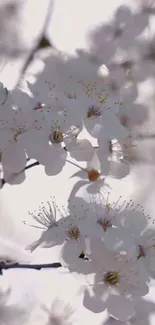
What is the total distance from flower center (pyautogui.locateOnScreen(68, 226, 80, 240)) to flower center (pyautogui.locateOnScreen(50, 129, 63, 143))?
13cm

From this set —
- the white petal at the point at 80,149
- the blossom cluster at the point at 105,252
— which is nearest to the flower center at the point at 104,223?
the blossom cluster at the point at 105,252

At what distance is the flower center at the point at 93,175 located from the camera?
2.78 feet

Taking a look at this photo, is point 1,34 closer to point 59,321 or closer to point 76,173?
point 76,173

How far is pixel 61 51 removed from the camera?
1.21m

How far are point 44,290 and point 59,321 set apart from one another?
0.19 feet

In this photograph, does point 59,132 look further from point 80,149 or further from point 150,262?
point 150,262

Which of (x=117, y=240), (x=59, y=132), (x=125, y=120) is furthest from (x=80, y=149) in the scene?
(x=125, y=120)

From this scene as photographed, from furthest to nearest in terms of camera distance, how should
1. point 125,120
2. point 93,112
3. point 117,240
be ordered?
point 125,120 → point 93,112 → point 117,240

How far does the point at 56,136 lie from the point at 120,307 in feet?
0.83

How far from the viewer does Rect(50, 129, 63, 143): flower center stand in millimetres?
811

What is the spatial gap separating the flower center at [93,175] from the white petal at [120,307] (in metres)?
0.18

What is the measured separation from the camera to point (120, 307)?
751mm

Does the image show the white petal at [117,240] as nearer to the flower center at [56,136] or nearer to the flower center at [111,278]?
the flower center at [111,278]

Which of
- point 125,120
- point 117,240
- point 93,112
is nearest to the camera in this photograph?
point 117,240
